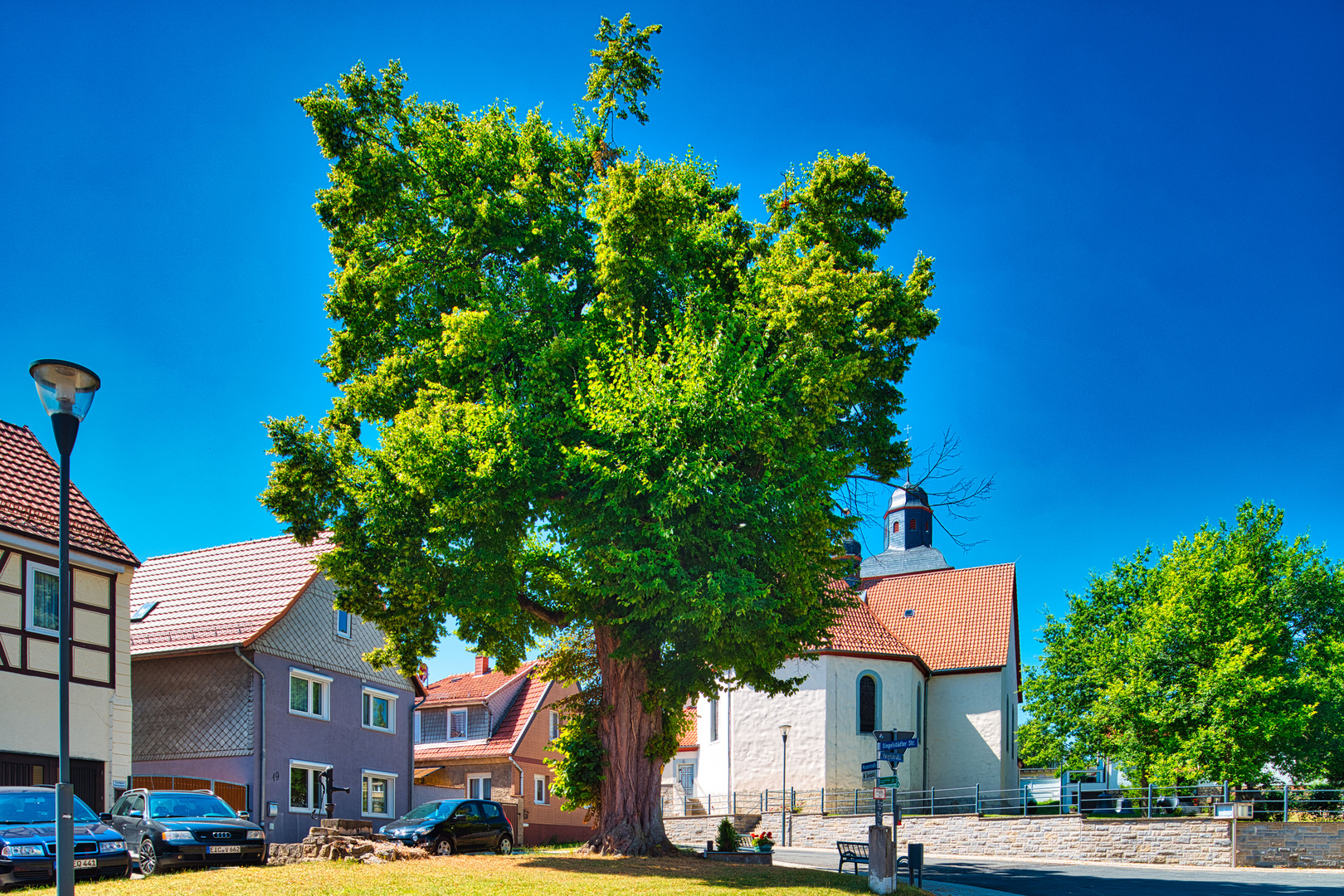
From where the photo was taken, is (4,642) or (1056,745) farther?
(1056,745)

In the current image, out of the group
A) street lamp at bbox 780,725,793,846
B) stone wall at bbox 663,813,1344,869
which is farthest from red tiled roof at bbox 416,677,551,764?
stone wall at bbox 663,813,1344,869

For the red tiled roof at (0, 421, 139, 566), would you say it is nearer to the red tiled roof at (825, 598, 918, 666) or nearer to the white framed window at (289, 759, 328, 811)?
the white framed window at (289, 759, 328, 811)

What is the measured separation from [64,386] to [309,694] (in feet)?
78.9

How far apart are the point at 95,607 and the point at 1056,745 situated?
3135 centimetres

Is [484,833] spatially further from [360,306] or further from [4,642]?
[360,306]

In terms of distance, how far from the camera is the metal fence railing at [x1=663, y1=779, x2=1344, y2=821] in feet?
105

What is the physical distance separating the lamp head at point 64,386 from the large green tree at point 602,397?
27.6ft

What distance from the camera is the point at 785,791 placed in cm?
3844

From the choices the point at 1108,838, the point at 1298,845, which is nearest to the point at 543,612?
the point at 1108,838

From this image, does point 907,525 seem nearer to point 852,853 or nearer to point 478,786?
point 478,786

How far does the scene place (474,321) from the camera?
1958 centimetres

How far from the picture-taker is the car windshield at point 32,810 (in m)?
16.1

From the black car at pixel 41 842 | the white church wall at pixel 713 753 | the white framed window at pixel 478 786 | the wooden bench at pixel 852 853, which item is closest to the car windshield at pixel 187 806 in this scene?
the black car at pixel 41 842

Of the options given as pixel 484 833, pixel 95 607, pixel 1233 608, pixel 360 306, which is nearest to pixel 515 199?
pixel 360 306
